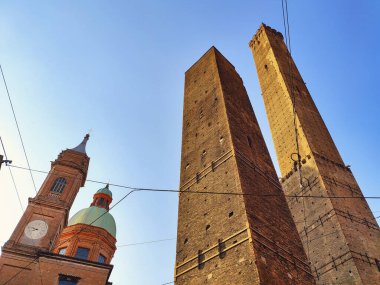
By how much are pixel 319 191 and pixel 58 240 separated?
15.1 m

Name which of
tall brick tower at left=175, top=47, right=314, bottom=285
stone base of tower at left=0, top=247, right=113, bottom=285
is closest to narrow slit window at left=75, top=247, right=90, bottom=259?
stone base of tower at left=0, top=247, right=113, bottom=285

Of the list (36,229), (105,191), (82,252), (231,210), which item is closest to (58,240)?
(82,252)

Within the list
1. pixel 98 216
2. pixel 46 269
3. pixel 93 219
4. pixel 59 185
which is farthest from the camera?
pixel 98 216

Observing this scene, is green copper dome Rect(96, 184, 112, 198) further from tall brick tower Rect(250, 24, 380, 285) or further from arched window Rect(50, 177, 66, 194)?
tall brick tower Rect(250, 24, 380, 285)

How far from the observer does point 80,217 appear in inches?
873

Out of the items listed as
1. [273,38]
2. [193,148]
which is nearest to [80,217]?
[193,148]

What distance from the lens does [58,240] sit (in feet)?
65.1

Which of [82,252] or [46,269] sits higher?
[82,252]

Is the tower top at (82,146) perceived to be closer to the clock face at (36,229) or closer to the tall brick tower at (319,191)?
the clock face at (36,229)

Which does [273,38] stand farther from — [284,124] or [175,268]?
[175,268]

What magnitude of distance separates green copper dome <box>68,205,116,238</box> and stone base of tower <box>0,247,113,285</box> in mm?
4885

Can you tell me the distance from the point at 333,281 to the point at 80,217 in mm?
16000

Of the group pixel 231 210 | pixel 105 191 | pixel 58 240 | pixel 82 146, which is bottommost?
pixel 231 210

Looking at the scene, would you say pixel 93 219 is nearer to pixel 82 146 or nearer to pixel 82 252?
pixel 82 252
